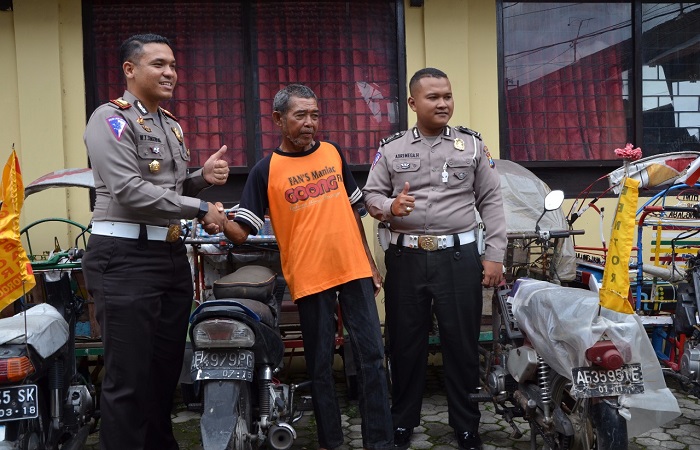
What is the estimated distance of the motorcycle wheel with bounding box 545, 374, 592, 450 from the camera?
3.43m

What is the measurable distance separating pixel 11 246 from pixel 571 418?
282 cm

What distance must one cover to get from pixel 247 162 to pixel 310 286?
2.84 m

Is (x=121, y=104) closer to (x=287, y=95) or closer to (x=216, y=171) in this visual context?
(x=216, y=171)

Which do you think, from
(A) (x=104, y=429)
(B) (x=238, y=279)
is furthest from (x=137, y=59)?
(A) (x=104, y=429)

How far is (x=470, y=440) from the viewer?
4258 mm

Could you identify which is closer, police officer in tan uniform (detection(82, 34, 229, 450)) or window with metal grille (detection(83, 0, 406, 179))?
police officer in tan uniform (detection(82, 34, 229, 450))

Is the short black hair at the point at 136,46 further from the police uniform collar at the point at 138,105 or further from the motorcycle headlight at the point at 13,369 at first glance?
the motorcycle headlight at the point at 13,369

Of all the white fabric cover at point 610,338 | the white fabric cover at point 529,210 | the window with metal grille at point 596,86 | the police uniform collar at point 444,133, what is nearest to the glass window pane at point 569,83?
the window with metal grille at point 596,86

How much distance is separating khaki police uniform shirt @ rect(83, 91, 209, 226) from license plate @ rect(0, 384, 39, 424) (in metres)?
0.88

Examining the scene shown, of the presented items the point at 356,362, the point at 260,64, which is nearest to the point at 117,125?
the point at 356,362

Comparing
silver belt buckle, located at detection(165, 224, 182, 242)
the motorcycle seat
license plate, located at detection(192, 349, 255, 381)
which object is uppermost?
silver belt buckle, located at detection(165, 224, 182, 242)

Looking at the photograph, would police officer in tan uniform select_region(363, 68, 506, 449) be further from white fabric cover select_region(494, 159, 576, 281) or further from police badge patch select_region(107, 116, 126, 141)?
police badge patch select_region(107, 116, 126, 141)

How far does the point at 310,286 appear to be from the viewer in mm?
3947

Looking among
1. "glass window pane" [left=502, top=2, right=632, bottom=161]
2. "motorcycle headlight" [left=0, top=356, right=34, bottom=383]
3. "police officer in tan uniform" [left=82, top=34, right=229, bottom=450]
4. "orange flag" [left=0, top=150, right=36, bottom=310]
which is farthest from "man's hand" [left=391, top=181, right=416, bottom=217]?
"glass window pane" [left=502, top=2, right=632, bottom=161]
